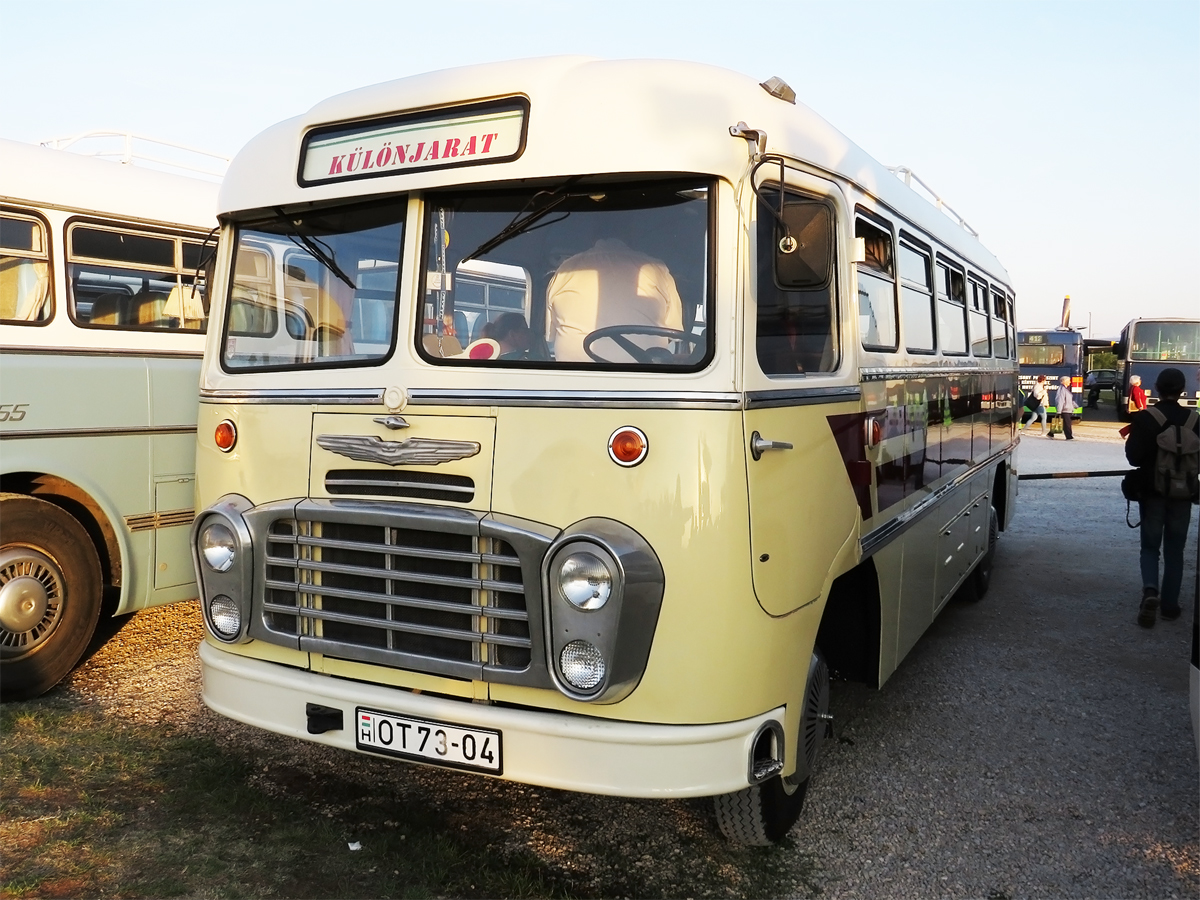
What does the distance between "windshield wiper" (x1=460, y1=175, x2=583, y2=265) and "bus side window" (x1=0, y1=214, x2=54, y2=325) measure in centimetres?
309

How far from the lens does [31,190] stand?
18.0 ft

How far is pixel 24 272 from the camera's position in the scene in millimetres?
5453

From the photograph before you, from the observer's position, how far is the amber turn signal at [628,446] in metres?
3.25

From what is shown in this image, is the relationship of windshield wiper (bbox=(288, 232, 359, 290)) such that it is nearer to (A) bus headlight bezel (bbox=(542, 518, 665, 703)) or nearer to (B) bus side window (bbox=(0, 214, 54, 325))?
(A) bus headlight bezel (bbox=(542, 518, 665, 703))

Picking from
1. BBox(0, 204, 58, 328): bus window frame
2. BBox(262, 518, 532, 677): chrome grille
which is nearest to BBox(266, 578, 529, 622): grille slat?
BBox(262, 518, 532, 677): chrome grille

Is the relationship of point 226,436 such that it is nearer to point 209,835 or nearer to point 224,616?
point 224,616

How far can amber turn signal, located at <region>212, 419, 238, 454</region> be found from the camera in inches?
157

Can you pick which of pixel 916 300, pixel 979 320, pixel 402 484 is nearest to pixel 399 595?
pixel 402 484

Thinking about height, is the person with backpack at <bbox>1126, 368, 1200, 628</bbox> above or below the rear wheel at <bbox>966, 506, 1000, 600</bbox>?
above

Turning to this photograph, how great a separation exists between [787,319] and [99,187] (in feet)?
13.8

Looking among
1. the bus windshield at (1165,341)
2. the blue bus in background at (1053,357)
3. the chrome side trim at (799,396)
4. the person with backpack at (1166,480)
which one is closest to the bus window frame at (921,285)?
the chrome side trim at (799,396)

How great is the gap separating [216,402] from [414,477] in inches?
43.0

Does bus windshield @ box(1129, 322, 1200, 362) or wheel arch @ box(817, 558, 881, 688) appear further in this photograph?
bus windshield @ box(1129, 322, 1200, 362)

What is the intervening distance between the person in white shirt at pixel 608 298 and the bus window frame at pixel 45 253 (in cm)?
334
